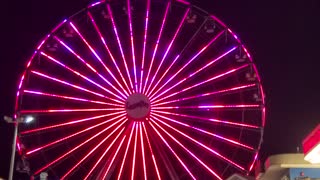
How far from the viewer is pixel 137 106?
24719mm

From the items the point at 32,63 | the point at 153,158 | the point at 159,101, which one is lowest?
the point at 153,158

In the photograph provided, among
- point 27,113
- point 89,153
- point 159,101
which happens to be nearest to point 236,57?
point 159,101

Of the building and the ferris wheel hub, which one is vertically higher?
the ferris wheel hub

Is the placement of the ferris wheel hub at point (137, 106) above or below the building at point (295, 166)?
above

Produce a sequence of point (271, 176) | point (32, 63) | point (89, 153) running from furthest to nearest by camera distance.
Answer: point (271, 176) < point (32, 63) < point (89, 153)

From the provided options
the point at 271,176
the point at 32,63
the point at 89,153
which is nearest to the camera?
the point at 89,153

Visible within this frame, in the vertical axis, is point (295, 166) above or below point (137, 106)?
below

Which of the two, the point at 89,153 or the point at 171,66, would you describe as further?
the point at 171,66

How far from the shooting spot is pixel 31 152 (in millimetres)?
24406

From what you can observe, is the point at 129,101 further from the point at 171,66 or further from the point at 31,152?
the point at 31,152

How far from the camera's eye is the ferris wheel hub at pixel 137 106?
81.1ft

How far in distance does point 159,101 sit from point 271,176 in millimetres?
7009

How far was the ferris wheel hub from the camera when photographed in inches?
974

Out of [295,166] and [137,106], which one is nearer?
[137,106]
